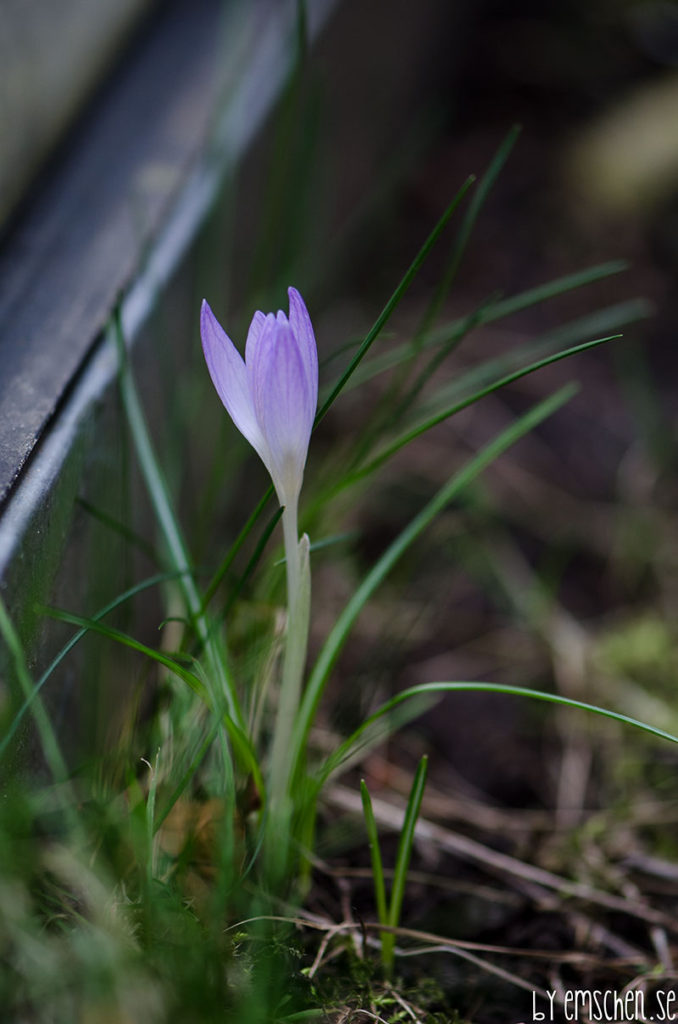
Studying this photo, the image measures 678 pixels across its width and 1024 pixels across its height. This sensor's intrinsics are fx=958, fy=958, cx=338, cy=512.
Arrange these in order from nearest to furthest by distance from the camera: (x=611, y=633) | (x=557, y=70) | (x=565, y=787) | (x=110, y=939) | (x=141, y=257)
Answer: (x=110, y=939)
(x=141, y=257)
(x=565, y=787)
(x=611, y=633)
(x=557, y=70)

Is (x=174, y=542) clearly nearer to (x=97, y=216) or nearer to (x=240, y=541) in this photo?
(x=240, y=541)

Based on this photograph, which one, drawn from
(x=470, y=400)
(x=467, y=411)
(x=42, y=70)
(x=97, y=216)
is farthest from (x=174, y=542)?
(x=467, y=411)

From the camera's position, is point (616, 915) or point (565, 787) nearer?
point (616, 915)

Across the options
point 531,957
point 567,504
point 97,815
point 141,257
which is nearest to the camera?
point 97,815

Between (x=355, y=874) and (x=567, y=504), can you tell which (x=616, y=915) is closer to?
(x=355, y=874)

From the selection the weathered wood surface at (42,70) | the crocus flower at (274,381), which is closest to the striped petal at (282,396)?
the crocus flower at (274,381)

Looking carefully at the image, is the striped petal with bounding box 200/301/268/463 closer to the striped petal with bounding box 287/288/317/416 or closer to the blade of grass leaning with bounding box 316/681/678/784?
the striped petal with bounding box 287/288/317/416

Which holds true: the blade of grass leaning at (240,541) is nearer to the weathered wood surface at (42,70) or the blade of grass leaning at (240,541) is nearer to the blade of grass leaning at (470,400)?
the blade of grass leaning at (470,400)

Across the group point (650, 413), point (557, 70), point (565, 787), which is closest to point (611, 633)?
point (565, 787)

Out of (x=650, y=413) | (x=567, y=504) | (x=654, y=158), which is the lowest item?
(x=567, y=504)
